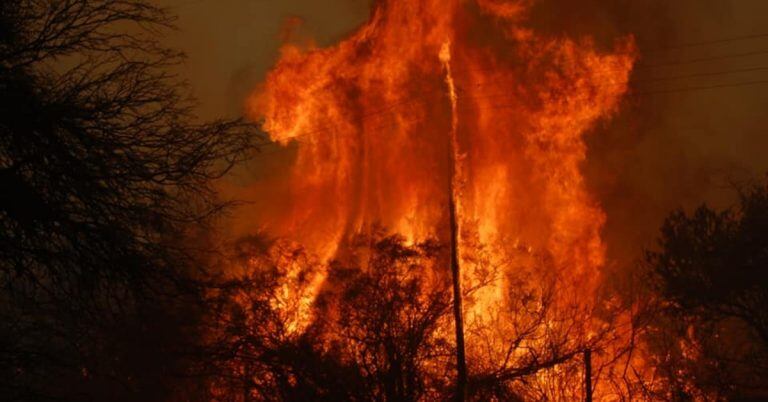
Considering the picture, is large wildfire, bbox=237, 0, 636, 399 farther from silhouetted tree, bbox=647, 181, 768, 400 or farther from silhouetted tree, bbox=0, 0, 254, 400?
silhouetted tree, bbox=0, 0, 254, 400

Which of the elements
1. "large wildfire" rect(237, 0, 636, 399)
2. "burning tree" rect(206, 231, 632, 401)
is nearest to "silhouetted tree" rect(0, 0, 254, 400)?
"burning tree" rect(206, 231, 632, 401)

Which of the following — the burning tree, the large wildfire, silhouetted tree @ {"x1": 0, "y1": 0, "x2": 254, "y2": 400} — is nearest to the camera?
silhouetted tree @ {"x1": 0, "y1": 0, "x2": 254, "y2": 400}

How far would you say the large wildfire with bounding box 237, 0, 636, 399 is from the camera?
82.2 feet

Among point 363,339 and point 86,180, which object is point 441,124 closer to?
point 363,339

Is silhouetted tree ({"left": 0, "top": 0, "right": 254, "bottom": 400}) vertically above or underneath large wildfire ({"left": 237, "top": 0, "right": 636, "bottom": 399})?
underneath

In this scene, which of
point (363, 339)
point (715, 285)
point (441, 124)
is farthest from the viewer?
point (441, 124)

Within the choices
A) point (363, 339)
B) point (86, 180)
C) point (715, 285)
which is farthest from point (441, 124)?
point (86, 180)

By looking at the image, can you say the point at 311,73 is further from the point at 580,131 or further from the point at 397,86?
the point at 580,131

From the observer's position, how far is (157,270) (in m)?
6.31

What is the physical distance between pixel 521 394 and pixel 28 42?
40.4 feet

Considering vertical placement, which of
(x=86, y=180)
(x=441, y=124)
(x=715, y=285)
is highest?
(x=441, y=124)

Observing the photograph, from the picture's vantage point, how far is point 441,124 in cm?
2603

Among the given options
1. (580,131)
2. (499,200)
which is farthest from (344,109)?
(580,131)

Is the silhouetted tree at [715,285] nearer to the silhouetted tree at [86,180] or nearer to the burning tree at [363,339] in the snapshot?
the burning tree at [363,339]
